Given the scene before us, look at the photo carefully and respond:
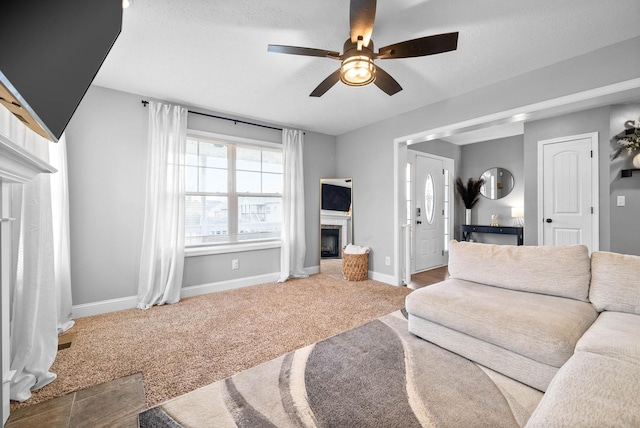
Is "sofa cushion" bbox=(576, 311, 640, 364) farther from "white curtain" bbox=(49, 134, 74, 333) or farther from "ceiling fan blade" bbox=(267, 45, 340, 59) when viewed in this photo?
"white curtain" bbox=(49, 134, 74, 333)

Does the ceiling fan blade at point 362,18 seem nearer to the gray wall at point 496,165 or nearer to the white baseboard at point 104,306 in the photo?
the white baseboard at point 104,306

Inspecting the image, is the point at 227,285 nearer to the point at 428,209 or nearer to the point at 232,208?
the point at 232,208

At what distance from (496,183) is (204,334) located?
18.9 ft

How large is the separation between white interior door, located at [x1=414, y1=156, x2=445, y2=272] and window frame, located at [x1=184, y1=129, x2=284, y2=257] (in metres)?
2.43

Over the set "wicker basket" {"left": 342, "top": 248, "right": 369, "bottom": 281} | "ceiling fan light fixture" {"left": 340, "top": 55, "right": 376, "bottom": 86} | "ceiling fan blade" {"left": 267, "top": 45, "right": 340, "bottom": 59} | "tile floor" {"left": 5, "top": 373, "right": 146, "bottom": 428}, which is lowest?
"tile floor" {"left": 5, "top": 373, "right": 146, "bottom": 428}

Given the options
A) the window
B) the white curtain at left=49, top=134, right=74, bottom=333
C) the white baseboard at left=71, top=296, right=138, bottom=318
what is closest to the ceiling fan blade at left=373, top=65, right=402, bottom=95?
the window

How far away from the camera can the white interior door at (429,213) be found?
4844 mm

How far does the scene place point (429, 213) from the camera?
16.7 feet

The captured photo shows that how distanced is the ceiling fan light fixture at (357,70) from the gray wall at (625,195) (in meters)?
3.45

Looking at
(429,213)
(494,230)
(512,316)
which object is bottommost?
(512,316)

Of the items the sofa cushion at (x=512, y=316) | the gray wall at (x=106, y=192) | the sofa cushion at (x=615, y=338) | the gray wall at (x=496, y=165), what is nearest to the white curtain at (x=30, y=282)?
the gray wall at (x=106, y=192)

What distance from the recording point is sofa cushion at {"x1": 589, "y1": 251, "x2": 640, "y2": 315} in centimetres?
171

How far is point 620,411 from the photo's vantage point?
33.5 inches

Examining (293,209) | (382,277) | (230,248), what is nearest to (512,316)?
(382,277)
